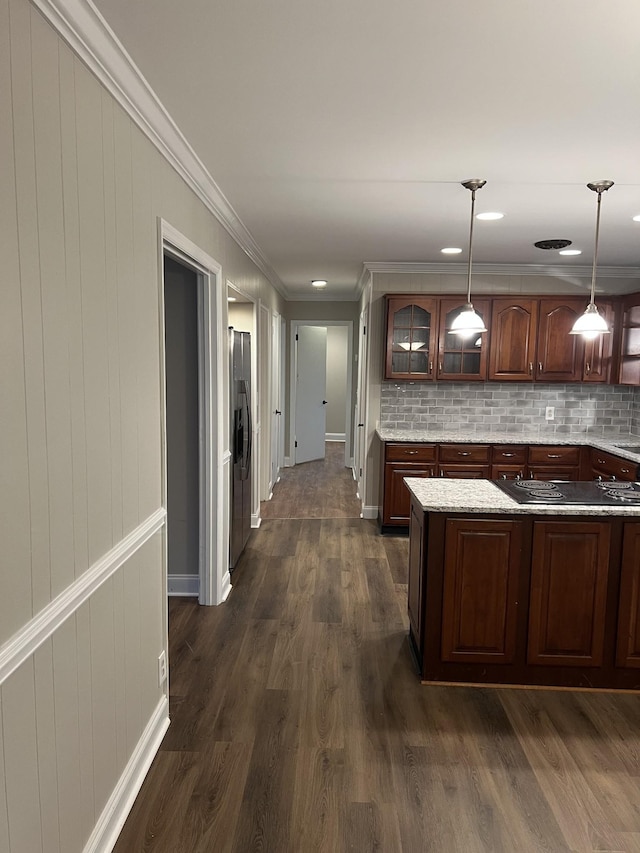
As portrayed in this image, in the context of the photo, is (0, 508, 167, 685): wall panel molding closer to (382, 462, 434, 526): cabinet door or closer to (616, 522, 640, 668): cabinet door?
(616, 522, 640, 668): cabinet door

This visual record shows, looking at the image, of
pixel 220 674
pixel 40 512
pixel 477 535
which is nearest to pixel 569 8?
pixel 40 512

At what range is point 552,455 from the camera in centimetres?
541

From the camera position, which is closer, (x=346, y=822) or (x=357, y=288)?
(x=346, y=822)

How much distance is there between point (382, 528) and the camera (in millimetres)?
5543

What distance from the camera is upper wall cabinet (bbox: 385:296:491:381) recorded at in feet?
18.0


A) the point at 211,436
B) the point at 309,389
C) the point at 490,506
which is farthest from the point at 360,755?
the point at 309,389

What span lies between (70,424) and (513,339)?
465 cm

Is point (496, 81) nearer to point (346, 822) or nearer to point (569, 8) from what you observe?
point (569, 8)

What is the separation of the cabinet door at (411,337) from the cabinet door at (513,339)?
55 centimetres

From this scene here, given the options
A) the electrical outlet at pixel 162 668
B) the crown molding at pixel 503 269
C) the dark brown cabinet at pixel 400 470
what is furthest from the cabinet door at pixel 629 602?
the crown molding at pixel 503 269

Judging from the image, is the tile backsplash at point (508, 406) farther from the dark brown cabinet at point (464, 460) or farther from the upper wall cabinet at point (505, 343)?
the dark brown cabinet at point (464, 460)

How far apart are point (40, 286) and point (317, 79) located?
114 cm

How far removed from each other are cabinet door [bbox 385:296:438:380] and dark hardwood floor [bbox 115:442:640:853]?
257 cm

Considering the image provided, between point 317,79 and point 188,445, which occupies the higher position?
point 317,79
